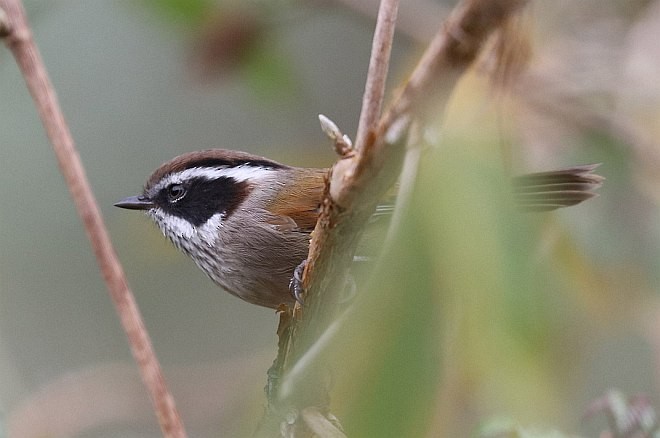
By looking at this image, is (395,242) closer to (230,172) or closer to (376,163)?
(376,163)

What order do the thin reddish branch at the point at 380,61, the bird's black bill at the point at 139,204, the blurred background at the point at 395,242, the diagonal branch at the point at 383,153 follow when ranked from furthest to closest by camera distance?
the bird's black bill at the point at 139,204 < the blurred background at the point at 395,242 < the thin reddish branch at the point at 380,61 < the diagonal branch at the point at 383,153

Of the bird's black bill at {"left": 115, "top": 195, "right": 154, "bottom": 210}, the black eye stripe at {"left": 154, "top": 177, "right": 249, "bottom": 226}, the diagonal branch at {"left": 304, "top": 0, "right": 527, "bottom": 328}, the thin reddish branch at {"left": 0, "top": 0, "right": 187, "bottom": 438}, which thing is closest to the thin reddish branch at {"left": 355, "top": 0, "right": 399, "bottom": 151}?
the diagonal branch at {"left": 304, "top": 0, "right": 527, "bottom": 328}

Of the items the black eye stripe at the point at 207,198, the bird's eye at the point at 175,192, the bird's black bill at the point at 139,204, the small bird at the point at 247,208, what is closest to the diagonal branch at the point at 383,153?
the small bird at the point at 247,208

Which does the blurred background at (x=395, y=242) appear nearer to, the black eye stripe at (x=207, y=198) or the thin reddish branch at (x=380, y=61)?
the thin reddish branch at (x=380, y=61)

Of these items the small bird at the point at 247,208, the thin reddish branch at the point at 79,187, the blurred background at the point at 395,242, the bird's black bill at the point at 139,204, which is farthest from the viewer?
the bird's black bill at the point at 139,204

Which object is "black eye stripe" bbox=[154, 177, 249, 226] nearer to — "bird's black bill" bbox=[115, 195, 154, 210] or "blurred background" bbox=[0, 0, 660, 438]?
"bird's black bill" bbox=[115, 195, 154, 210]

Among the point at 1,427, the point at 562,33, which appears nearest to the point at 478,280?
the point at 1,427

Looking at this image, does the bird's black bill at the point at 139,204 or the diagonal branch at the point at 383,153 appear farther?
the bird's black bill at the point at 139,204
